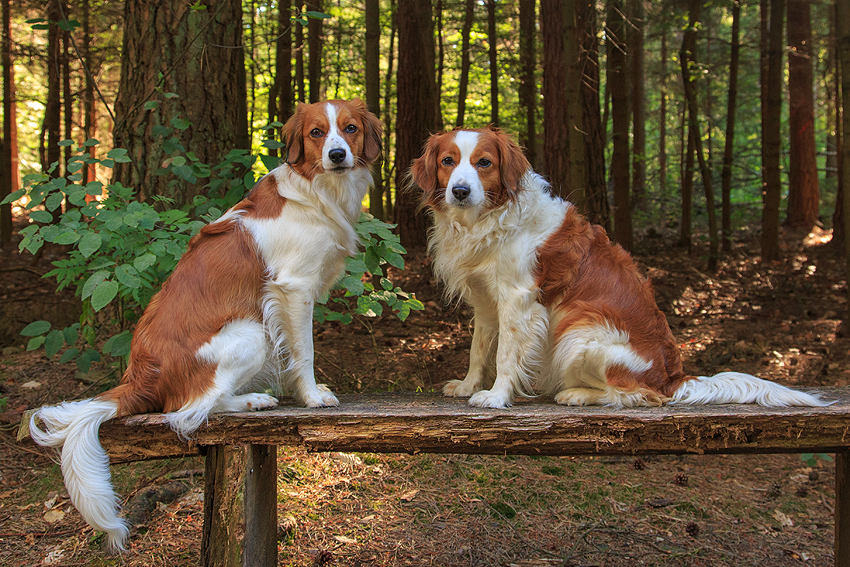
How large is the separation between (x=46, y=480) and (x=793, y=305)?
819 cm

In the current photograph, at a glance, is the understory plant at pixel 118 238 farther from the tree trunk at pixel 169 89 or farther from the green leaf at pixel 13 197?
the tree trunk at pixel 169 89

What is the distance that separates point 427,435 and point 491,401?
0.47 metres

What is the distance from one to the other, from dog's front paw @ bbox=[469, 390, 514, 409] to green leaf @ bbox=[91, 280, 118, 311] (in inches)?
67.1

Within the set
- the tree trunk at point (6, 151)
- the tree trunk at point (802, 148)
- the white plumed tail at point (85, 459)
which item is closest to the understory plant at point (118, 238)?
the white plumed tail at point (85, 459)

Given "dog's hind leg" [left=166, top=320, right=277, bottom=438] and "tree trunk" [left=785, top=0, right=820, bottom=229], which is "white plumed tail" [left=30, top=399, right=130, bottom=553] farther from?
"tree trunk" [left=785, top=0, right=820, bottom=229]

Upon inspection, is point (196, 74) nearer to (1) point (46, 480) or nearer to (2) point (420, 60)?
(1) point (46, 480)

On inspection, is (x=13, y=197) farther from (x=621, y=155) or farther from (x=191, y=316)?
(x=621, y=155)

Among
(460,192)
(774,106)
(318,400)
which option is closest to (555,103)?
(460,192)

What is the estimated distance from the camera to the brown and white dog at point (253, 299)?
8.79 ft

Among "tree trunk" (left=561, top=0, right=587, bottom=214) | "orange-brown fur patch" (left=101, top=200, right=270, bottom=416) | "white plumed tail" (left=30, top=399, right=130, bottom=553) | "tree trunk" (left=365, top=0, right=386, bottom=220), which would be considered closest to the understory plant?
"orange-brown fur patch" (left=101, top=200, right=270, bottom=416)

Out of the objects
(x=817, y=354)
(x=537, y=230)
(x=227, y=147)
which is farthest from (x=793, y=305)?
Answer: (x=227, y=147)

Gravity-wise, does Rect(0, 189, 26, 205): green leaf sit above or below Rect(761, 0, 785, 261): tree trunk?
below

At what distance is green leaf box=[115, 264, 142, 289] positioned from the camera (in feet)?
9.50

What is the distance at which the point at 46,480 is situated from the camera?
13.1ft
